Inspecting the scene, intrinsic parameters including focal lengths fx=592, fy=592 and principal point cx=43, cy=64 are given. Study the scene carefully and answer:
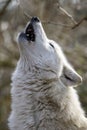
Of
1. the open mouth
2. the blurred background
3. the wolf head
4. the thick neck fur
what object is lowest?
the thick neck fur

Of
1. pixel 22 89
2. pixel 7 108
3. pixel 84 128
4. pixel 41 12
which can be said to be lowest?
pixel 84 128

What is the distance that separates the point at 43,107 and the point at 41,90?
0.23 meters

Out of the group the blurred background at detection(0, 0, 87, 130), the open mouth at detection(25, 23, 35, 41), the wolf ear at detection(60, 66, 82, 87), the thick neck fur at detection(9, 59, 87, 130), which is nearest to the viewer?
the thick neck fur at detection(9, 59, 87, 130)

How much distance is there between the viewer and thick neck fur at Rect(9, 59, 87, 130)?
310 inches

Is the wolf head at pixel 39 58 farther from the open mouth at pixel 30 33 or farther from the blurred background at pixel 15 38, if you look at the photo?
the blurred background at pixel 15 38

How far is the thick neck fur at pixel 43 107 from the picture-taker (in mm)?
7879

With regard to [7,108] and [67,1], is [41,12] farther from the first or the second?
[7,108]

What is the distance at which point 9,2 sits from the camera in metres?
14.1

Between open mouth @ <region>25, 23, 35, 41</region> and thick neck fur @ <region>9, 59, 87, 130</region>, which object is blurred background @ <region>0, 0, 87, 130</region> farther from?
thick neck fur @ <region>9, 59, 87, 130</region>

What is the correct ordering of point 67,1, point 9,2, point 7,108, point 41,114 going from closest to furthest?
point 41,114 → point 67,1 → point 9,2 → point 7,108

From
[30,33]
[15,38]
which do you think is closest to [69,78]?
[30,33]

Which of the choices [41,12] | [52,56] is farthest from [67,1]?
[52,56]

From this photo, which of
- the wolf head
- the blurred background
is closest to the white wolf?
the wolf head

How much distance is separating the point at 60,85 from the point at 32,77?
400 mm
